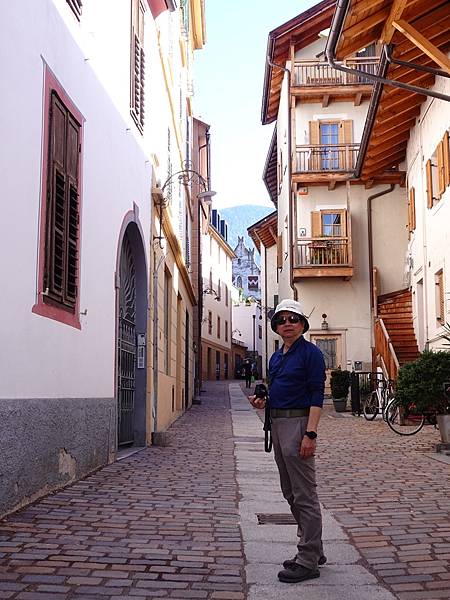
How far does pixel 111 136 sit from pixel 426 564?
6.77 m

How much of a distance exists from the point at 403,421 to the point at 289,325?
10.1 metres

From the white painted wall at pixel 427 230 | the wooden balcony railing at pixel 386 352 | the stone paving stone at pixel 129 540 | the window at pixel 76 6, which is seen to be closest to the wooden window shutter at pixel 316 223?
the white painted wall at pixel 427 230

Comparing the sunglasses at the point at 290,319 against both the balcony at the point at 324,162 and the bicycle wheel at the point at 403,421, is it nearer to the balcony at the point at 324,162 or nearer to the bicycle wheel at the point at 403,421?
the bicycle wheel at the point at 403,421

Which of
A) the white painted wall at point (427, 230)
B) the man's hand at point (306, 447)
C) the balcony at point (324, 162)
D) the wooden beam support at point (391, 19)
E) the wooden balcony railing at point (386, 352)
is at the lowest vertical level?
the man's hand at point (306, 447)

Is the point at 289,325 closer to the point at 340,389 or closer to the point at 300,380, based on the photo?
the point at 300,380

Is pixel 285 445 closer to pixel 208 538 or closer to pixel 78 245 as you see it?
pixel 208 538

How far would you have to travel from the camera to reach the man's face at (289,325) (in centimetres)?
473

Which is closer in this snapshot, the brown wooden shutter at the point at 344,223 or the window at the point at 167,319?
the window at the point at 167,319

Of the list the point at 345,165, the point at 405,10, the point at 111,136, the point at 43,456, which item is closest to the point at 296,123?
the point at 345,165

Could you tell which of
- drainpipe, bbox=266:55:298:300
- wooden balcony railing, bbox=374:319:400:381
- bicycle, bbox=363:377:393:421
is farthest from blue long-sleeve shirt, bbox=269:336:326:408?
drainpipe, bbox=266:55:298:300

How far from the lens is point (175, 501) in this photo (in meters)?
6.97

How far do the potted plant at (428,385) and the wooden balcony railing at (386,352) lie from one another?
19.8 ft

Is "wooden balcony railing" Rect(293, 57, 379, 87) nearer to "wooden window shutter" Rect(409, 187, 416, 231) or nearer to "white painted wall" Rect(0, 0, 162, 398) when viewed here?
"wooden window shutter" Rect(409, 187, 416, 231)

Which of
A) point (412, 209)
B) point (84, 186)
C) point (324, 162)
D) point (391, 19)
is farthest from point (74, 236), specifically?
point (324, 162)
